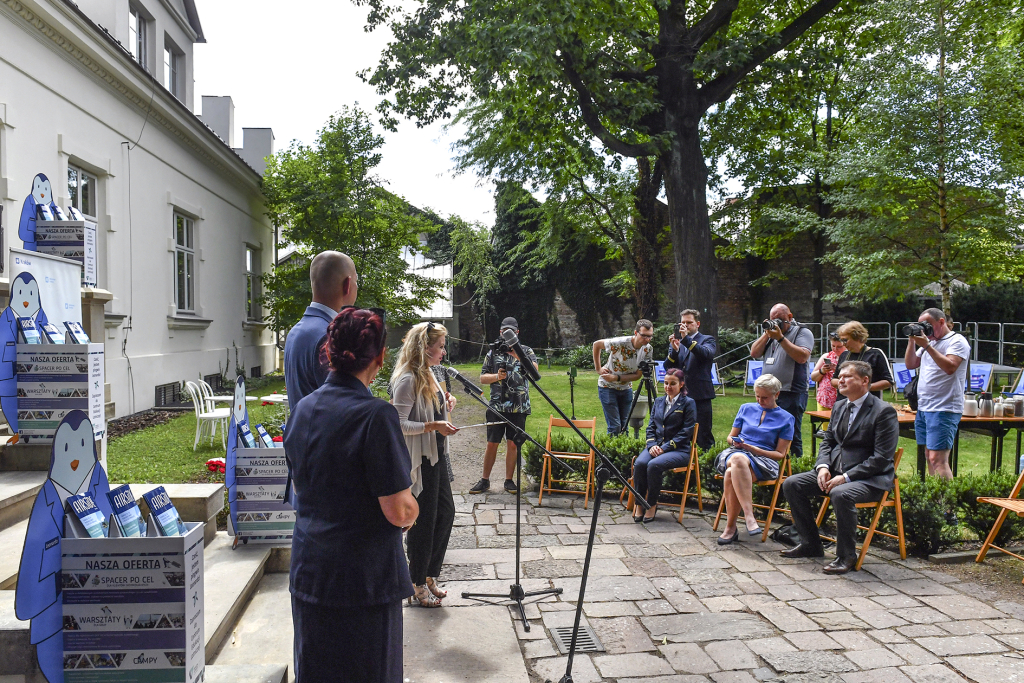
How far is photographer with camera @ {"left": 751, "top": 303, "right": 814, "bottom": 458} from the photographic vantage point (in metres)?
6.70

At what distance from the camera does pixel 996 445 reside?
24.1ft

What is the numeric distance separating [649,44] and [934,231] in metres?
10.0

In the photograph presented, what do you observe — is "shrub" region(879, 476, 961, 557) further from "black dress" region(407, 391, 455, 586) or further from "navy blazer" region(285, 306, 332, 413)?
"navy blazer" region(285, 306, 332, 413)

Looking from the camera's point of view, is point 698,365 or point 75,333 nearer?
point 75,333

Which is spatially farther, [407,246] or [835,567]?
[407,246]

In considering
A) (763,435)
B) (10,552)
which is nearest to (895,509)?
(763,435)

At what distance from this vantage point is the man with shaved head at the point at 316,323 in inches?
107

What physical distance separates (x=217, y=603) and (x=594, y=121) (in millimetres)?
10013

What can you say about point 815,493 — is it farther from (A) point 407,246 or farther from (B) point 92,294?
(A) point 407,246

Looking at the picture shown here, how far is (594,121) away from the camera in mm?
11352

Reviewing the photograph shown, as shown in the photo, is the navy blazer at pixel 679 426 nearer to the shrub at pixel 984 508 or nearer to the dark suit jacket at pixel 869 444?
the dark suit jacket at pixel 869 444

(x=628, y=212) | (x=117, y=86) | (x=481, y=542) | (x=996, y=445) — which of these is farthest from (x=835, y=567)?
(x=628, y=212)

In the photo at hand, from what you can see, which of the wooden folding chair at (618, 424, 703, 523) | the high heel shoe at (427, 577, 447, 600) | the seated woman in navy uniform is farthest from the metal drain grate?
the wooden folding chair at (618, 424, 703, 523)

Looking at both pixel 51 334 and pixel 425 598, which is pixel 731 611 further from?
pixel 51 334
